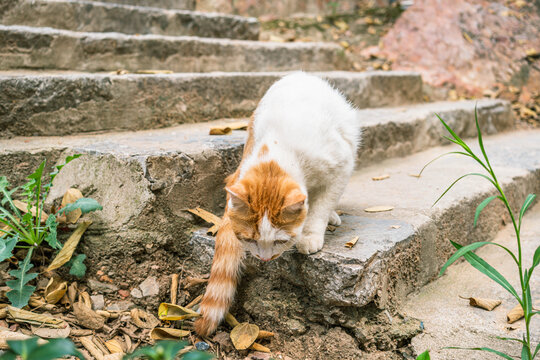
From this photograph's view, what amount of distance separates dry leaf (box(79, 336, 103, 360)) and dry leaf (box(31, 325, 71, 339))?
0.07 metres

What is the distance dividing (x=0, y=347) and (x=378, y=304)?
1491 mm

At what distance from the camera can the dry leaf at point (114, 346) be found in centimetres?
187

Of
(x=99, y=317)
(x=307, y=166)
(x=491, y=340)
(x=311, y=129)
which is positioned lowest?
(x=99, y=317)

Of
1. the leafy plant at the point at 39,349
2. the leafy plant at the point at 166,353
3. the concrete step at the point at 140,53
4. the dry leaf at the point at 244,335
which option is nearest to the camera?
the leafy plant at the point at 39,349

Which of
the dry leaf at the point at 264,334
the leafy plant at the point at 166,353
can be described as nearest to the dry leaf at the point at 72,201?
the dry leaf at the point at 264,334

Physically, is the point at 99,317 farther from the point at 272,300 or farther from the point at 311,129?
the point at 311,129

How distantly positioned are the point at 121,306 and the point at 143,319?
128 mm

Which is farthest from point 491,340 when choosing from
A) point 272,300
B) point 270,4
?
point 270,4

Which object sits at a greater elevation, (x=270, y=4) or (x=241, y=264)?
(x=270, y=4)

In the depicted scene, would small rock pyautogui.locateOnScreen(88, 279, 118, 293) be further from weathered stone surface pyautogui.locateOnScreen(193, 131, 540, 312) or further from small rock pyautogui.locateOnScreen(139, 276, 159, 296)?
weathered stone surface pyautogui.locateOnScreen(193, 131, 540, 312)

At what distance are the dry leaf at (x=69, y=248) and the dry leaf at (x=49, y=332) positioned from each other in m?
0.30

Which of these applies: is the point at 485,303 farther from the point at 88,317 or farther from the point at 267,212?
the point at 88,317

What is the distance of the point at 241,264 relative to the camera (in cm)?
208

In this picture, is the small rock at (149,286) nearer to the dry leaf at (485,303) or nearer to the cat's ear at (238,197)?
the cat's ear at (238,197)
